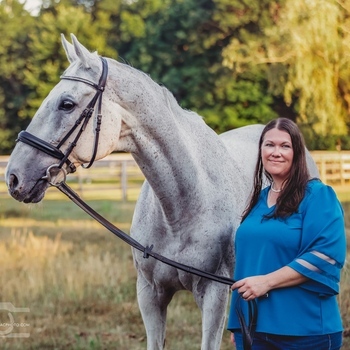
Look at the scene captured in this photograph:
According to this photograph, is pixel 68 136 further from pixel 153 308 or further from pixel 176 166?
pixel 153 308

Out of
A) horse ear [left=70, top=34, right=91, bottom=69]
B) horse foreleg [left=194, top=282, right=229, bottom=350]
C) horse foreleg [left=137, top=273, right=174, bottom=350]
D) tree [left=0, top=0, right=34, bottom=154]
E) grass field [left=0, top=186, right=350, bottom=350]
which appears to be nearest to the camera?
horse ear [left=70, top=34, right=91, bottom=69]

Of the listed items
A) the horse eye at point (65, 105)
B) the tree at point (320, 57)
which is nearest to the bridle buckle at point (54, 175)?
the horse eye at point (65, 105)

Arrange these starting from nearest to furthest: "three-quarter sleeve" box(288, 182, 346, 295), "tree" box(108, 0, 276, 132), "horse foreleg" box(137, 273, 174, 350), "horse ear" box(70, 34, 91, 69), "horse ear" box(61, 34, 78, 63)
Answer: "three-quarter sleeve" box(288, 182, 346, 295) < "horse ear" box(70, 34, 91, 69) < "horse ear" box(61, 34, 78, 63) < "horse foreleg" box(137, 273, 174, 350) < "tree" box(108, 0, 276, 132)

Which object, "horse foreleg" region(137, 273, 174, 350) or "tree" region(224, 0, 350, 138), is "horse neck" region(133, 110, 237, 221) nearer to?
"horse foreleg" region(137, 273, 174, 350)

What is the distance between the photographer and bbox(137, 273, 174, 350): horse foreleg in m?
4.18

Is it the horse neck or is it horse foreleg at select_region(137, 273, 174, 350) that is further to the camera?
horse foreleg at select_region(137, 273, 174, 350)

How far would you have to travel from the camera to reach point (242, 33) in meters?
36.8

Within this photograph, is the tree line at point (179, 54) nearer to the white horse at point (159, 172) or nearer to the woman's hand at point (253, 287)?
the white horse at point (159, 172)

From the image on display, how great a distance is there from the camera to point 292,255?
3.17 meters

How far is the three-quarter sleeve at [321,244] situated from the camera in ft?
10.0

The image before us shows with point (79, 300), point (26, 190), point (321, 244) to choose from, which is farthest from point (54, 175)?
point (79, 300)

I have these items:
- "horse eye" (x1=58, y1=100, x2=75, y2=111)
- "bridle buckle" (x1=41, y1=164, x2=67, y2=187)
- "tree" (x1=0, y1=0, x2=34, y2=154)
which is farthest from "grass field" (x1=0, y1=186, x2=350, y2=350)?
"tree" (x1=0, y1=0, x2=34, y2=154)

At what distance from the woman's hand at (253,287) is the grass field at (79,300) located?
1449 millimetres

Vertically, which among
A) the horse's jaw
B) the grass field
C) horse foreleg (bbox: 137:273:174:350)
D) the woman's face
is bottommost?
the grass field
